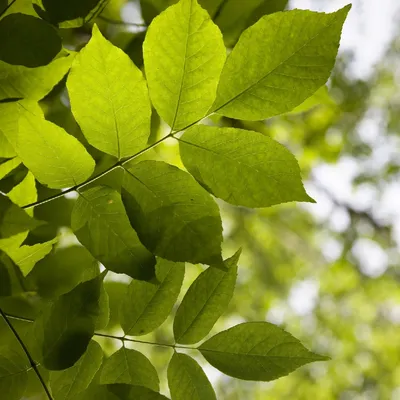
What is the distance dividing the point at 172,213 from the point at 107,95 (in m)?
0.12

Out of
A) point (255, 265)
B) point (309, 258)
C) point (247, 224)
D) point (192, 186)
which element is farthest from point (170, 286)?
point (309, 258)

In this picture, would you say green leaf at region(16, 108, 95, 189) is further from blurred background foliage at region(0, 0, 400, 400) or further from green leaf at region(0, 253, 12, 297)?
blurred background foliage at region(0, 0, 400, 400)

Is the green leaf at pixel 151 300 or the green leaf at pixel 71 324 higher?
the green leaf at pixel 71 324

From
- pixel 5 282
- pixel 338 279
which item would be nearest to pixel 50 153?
pixel 5 282

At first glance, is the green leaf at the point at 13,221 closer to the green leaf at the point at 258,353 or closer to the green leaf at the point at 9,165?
the green leaf at the point at 9,165

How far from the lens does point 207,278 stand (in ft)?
1.76

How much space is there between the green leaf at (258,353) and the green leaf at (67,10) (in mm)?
370

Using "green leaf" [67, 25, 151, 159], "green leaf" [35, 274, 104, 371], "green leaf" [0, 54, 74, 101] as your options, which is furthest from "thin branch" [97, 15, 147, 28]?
"green leaf" [35, 274, 104, 371]

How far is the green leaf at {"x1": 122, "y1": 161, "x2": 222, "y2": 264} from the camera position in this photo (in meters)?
0.41

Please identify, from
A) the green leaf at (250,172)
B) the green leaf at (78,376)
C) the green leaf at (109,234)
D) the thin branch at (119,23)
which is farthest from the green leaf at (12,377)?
the thin branch at (119,23)

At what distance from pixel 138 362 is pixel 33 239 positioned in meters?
0.22

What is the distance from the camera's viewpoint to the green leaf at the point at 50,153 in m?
0.43

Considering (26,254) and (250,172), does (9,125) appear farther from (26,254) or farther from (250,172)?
(250,172)

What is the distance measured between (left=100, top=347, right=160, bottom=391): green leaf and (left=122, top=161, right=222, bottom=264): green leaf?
0.17 metres
